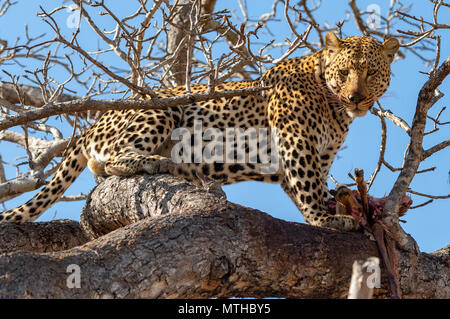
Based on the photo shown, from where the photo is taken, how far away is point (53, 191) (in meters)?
7.13

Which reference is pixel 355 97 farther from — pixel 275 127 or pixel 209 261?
pixel 209 261

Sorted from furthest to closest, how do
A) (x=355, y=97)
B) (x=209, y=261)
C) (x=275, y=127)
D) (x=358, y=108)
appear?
(x=275, y=127) → (x=358, y=108) → (x=355, y=97) → (x=209, y=261)

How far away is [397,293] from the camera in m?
4.93

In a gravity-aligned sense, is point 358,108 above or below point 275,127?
above

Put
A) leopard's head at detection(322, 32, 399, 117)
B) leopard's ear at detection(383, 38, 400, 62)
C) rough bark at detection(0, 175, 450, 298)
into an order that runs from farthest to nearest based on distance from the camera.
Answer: leopard's ear at detection(383, 38, 400, 62), leopard's head at detection(322, 32, 399, 117), rough bark at detection(0, 175, 450, 298)

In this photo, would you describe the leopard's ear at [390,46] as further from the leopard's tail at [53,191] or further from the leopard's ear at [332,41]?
the leopard's tail at [53,191]

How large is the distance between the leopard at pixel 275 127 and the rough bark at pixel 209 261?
4.74 ft

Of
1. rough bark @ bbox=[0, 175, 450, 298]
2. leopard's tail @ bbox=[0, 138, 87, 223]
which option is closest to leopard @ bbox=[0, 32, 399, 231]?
leopard's tail @ bbox=[0, 138, 87, 223]

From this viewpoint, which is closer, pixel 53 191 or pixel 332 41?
pixel 53 191

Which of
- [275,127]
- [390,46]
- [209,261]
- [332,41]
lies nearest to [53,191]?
[275,127]

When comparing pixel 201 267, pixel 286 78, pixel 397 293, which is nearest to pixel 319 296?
pixel 397 293

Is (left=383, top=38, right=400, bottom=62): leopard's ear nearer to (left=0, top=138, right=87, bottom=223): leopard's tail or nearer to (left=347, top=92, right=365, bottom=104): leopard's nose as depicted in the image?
(left=347, top=92, right=365, bottom=104): leopard's nose

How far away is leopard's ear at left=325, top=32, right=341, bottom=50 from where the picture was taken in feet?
23.9

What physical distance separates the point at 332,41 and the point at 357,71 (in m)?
0.52
